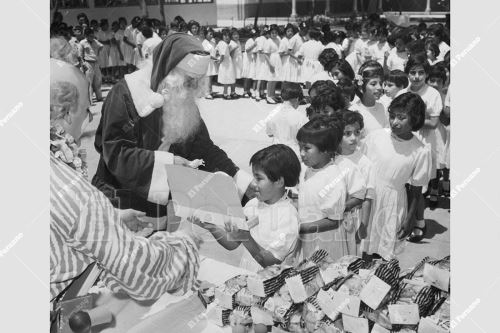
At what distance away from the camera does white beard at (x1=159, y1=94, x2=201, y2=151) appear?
2062 mm

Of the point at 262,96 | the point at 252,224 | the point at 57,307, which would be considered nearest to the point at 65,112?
the point at 57,307

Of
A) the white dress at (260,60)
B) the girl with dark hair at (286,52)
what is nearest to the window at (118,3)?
the white dress at (260,60)

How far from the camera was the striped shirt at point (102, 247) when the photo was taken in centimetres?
131

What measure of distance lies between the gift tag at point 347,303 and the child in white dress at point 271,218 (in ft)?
1.29

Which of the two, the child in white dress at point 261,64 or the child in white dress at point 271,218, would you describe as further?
the child in white dress at point 261,64

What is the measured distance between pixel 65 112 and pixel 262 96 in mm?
3383

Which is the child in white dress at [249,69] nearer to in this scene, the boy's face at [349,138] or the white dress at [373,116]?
the white dress at [373,116]

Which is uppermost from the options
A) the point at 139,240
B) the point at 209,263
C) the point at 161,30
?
the point at 161,30

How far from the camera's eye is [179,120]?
6.93 feet

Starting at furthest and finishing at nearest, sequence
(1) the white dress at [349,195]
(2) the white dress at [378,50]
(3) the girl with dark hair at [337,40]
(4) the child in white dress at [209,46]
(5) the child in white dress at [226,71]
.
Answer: (3) the girl with dark hair at [337,40] → (2) the white dress at [378,50] → (5) the child in white dress at [226,71] → (4) the child in white dress at [209,46] → (1) the white dress at [349,195]

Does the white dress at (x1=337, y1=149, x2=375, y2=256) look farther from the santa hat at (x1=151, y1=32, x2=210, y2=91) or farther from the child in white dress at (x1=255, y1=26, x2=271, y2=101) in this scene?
the child in white dress at (x1=255, y1=26, x2=271, y2=101)

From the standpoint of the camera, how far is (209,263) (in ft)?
6.61

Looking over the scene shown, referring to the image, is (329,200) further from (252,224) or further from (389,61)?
(389,61)

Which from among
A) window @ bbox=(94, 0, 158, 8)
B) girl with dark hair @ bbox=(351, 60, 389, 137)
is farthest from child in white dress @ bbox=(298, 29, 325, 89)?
window @ bbox=(94, 0, 158, 8)
